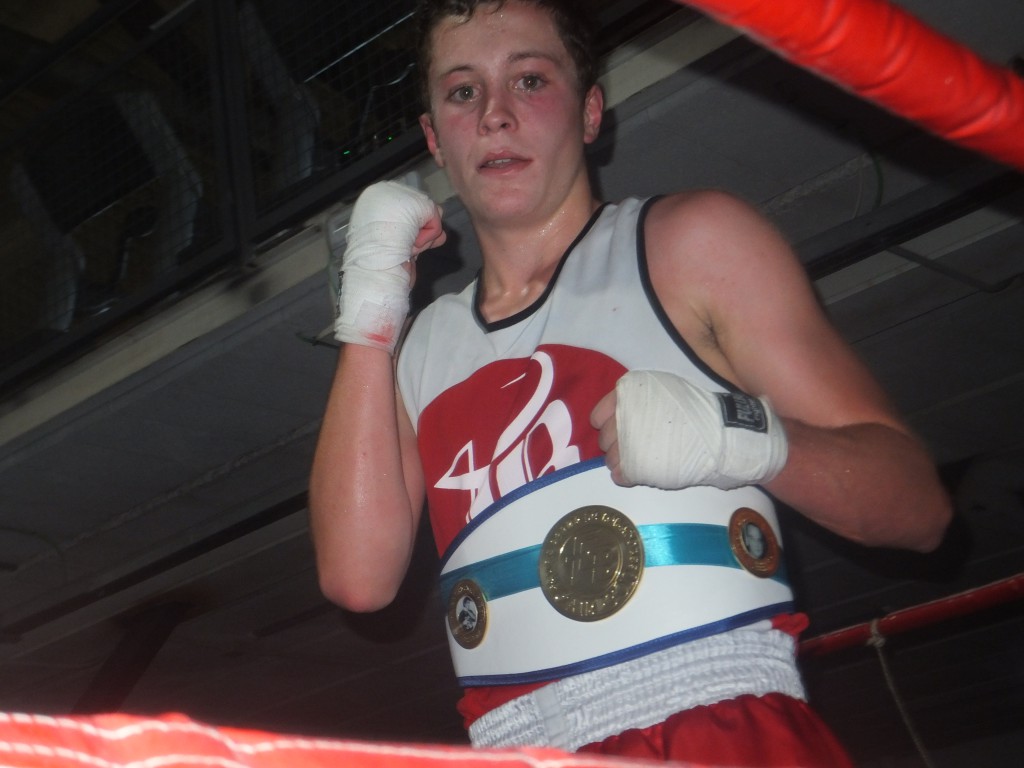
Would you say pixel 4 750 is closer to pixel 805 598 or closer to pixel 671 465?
pixel 671 465

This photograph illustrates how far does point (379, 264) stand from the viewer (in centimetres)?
168

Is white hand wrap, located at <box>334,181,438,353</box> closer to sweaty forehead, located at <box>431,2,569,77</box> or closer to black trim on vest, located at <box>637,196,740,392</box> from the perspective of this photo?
sweaty forehead, located at <box>431,2,569,77</box>

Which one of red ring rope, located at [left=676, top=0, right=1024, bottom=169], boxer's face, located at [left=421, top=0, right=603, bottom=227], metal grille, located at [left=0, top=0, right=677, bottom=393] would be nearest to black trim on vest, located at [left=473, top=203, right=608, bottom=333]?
boxer's face, located at [left=421, top=0, right=603, bottom=227]

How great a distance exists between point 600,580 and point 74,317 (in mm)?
3590

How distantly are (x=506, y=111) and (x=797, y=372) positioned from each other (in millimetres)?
649

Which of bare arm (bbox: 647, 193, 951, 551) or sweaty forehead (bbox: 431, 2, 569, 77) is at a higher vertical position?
sweaty forehead (bbox: 431, 2, 569, 77)

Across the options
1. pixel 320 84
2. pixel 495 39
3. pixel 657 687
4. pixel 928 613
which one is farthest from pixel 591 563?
pixel 320 84

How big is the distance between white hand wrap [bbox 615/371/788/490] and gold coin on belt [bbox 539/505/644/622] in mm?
100

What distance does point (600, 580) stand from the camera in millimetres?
1262

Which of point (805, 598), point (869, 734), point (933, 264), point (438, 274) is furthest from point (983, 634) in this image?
point (438, 274)

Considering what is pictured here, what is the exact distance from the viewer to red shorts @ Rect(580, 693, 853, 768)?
3.65 ft

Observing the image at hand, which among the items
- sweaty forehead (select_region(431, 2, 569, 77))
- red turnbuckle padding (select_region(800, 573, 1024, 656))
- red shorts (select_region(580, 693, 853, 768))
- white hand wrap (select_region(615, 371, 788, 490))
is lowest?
red shorts (select_region(580, 693, 853, 768))

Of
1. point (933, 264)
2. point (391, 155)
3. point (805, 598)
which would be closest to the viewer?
point (391, 155)

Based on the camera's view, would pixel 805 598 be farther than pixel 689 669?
Yes
